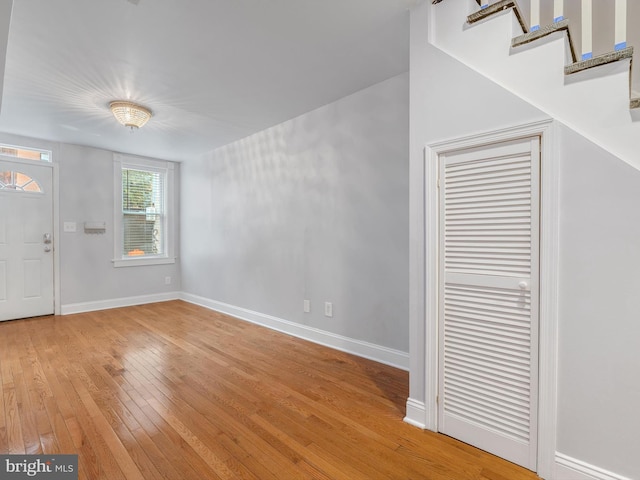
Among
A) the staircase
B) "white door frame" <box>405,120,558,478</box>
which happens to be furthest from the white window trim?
the staircase

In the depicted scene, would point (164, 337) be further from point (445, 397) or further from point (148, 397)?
point (445, 397)

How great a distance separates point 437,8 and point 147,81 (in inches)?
91.4

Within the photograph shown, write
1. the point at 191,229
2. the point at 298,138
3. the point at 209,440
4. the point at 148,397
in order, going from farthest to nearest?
the point at 191,229 → the point at 298,138 → the point at 148,397 → the point at 209,440

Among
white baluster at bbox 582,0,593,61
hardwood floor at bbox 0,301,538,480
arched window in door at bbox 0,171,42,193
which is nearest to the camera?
hardwood floor at bbox 0,301,538,480

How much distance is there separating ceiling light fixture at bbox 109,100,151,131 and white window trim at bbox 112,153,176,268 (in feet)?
6.79

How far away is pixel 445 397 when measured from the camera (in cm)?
178

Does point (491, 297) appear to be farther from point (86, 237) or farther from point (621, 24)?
point (86, 237)

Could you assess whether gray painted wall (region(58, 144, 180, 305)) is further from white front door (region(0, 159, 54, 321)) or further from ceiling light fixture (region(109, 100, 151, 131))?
ceiling light fixture (region(109, 100, 151, 131))

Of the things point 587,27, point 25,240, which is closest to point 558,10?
point 587,27

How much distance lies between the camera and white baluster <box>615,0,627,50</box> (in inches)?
58.8

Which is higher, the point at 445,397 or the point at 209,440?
the point at 445,397

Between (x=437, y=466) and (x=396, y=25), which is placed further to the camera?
(x=396, y=25)

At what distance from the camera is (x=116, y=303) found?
4.86m

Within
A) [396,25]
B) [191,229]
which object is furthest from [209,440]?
[191,229]
